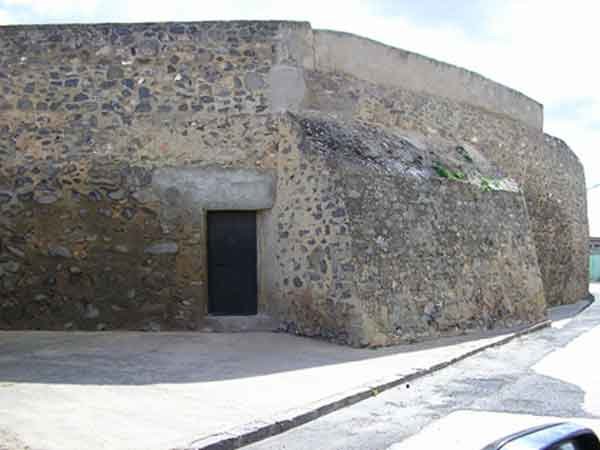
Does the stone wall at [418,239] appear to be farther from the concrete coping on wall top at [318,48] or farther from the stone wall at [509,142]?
the concrete coping on wall top at [318,48]

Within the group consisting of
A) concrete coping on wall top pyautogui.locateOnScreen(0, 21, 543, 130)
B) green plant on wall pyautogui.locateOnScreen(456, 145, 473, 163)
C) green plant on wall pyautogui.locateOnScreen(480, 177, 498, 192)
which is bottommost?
green plant on wall pyautogui.locateOnScreen(480, 177, 498, 192)

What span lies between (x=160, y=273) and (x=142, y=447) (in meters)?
5.40

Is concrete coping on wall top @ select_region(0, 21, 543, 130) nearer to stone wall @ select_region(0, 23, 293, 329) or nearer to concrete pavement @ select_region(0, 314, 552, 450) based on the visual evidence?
stone wall @ select_region(0, 23, 293, 329)

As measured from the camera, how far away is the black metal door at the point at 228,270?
9.92 m

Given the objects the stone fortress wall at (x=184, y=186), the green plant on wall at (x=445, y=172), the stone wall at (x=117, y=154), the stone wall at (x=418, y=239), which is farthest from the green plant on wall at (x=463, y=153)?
the stone wall at (x=117, y=154)

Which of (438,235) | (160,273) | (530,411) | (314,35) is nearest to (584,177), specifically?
(438,235)

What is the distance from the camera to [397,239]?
9.65 metres

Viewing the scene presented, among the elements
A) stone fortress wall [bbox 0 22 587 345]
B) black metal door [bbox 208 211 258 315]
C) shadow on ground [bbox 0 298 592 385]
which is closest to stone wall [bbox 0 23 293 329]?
stone fortress wall [bbox 0 22 587 345]

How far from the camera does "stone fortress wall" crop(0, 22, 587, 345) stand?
9.34m

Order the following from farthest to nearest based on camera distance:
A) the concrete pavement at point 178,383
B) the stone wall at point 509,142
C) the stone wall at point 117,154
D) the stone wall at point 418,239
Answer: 1. the stone wall at point 509,142
2. the stone wall at point 117,154
3. the stone wall at point 418,239
4. the concrete pavement at point 178,383

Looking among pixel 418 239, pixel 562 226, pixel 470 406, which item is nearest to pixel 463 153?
pixel 418 239

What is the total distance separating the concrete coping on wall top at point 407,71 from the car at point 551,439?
8.73 meters

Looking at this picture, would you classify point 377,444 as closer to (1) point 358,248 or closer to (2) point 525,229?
(1) point 358,248

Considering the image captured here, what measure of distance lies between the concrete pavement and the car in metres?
2.72
